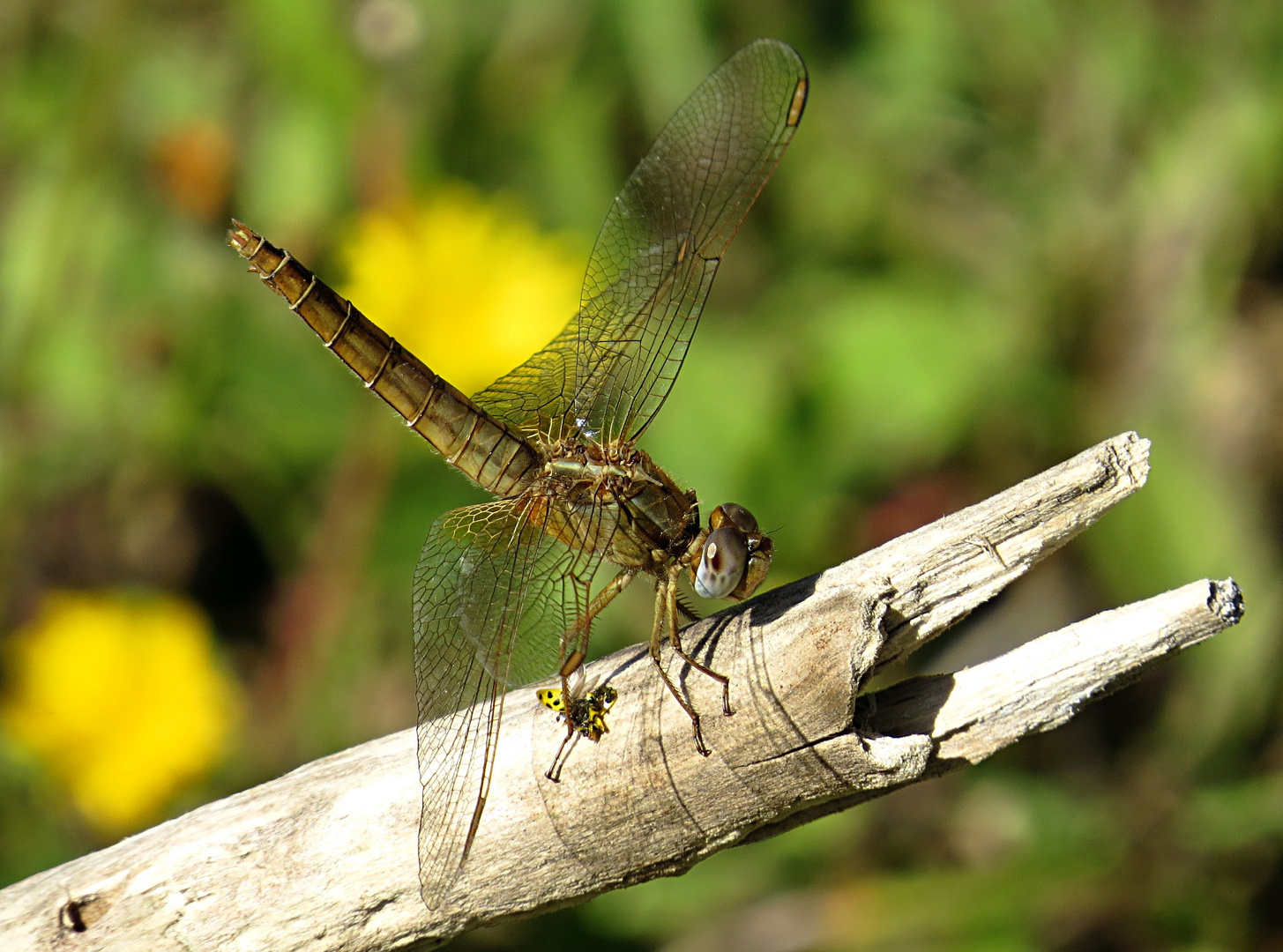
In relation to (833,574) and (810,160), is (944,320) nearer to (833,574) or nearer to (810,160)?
(810,160)

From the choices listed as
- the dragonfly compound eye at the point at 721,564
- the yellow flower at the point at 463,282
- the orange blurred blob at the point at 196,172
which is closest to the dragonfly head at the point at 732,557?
the dragonfly compound eye at the point at 721,564

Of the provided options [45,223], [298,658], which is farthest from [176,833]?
[45,223]

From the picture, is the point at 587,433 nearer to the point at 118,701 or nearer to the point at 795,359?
the point at 795,359

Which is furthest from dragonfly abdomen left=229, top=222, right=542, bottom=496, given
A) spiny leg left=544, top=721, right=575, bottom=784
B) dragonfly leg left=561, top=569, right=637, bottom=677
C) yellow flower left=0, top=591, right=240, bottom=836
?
yellow flower left=0, top=591, right=240, bottom=836

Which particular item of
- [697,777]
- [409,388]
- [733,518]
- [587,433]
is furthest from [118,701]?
[697,777]

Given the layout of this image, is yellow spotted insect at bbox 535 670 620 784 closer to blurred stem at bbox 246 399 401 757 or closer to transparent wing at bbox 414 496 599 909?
transparent wing at bbox 414 496 599 909
